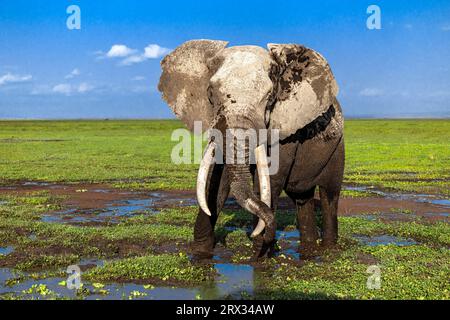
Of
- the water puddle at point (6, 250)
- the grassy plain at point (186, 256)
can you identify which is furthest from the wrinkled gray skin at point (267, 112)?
the water puddle at point (6, 250)

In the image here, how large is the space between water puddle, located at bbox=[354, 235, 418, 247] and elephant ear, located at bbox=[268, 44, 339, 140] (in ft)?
10.5

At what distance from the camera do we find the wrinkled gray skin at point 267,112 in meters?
7.40

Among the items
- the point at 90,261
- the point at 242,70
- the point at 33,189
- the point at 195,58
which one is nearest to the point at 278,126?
the point at 242,70

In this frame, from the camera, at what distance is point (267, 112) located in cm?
795

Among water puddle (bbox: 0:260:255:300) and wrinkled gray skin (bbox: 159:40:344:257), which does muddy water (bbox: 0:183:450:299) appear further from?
wrinkled gray skin (bbox: 159:40:344:257)

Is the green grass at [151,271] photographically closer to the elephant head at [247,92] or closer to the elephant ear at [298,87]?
the elephant head at [247,92]

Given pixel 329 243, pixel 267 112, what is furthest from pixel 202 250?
pixel 267 112

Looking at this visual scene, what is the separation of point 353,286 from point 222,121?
9.71ft

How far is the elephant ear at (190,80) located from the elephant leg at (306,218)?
2.67 meters

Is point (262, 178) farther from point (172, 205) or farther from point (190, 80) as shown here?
point (172, 205)

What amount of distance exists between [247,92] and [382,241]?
16.2ft

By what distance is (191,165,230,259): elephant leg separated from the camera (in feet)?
28.1

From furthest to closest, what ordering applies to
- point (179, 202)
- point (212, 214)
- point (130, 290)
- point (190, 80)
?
point (179, 202), point (190, 80), point (212, 214), point (130, 290)

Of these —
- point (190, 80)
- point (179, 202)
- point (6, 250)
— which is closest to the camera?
point (190, 80)
